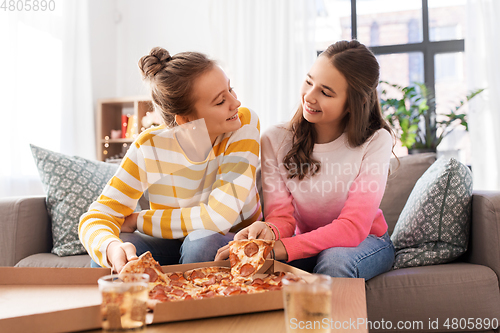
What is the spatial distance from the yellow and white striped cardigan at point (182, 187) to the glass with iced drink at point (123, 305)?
64cm

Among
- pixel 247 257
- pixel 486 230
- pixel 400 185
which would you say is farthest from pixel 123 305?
pixel 400 185

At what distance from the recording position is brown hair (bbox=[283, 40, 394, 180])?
1.30 m

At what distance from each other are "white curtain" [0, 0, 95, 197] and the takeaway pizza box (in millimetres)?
2310

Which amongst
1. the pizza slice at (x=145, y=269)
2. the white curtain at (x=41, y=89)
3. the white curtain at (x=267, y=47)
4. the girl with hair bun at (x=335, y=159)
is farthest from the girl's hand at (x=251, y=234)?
the white curtain at (x=267, y=47)

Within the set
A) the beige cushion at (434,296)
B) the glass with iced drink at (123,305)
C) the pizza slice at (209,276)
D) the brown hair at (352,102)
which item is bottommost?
the beige cushion at (434,296)

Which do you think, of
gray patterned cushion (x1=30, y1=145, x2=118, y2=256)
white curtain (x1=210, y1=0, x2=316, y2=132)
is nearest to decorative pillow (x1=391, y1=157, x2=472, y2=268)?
gray patterned cushion (x1=30, y1=145, x2=118, y2=256)

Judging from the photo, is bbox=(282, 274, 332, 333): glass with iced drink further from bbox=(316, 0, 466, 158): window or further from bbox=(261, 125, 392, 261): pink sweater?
bbox=(316, 0, 466, 158): window

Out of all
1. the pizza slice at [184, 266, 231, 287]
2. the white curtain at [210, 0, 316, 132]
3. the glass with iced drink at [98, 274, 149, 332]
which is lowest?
the pizza slice at [184, 266, 231, 287]

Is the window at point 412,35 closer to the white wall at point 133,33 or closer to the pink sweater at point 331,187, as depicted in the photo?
the white wall at point 133,33

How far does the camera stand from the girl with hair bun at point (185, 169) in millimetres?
1162

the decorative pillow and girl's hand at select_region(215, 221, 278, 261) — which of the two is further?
the decorative pillow

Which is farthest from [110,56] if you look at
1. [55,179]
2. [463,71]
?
[463,71]

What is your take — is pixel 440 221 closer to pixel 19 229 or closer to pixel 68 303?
pixel 68 303

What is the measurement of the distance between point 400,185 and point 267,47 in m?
2.27
